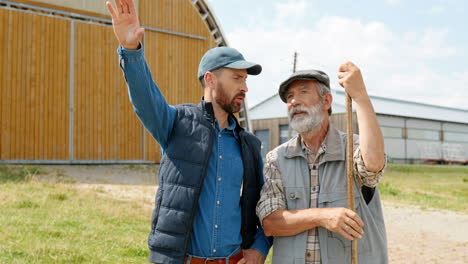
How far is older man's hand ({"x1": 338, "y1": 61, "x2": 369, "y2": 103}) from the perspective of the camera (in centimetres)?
253

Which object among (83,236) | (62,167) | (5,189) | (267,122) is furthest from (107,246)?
(267,122)

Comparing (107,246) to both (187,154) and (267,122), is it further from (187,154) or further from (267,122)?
(267,122)

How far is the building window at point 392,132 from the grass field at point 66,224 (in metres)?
22.7

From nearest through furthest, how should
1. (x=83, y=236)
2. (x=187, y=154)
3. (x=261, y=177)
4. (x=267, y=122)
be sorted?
1. (x=187, y=154)
2. (x=261, y=177)
3. (x=83, y=236)
4. (x=267, y=122)

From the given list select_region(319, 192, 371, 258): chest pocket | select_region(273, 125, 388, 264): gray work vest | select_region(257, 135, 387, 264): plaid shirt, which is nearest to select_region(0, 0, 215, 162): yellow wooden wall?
select_region(257, 135, 387, 264): plaid shirt

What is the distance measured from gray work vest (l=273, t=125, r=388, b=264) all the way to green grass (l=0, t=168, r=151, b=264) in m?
3.38

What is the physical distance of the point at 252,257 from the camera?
2949 millimetres

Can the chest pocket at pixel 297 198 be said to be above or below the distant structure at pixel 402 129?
below

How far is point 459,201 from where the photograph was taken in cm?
1346

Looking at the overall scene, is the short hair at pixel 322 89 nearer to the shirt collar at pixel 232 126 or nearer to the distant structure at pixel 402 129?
the shirt collar at pixel 232 126

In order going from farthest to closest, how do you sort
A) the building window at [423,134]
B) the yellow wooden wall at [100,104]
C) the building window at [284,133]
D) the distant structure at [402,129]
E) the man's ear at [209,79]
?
the building window at [423,134] < the building window at [284,133] < the distant structure at [402,129] < the yellow wooden wall at [100,104] < the man's ear at [209,79]

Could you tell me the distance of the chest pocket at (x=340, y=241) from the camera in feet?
8.73

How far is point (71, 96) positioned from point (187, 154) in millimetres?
13966

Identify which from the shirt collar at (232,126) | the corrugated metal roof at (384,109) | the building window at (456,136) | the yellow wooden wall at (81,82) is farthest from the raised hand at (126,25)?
the building window at (456,136)
